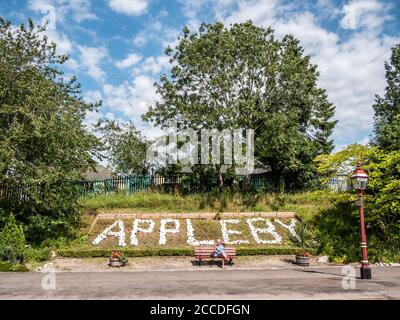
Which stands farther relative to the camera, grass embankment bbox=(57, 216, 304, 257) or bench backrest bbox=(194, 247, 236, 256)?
grass embankment bbox=(57, 216, 304, 257)

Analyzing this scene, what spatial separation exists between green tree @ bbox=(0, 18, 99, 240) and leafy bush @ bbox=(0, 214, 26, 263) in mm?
2156

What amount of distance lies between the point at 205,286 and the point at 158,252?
8.60 meters

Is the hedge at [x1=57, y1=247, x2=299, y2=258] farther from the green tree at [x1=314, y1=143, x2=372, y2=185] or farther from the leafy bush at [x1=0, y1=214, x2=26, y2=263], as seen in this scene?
the green tree at [x1=314, y1=143, x2=372, y2=185]

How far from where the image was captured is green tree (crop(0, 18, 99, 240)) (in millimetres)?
21344

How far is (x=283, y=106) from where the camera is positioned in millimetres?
32969

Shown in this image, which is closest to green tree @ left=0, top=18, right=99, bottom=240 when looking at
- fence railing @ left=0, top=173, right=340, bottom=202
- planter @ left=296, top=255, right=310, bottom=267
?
fence railing @ left=0, top=173, right=340, bottom=202

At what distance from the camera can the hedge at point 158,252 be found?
21094 mm

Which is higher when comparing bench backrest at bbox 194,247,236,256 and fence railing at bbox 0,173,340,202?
fence railing at bbox 0,173,340,202

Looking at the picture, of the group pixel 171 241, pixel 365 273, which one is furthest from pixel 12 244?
pixel 365 273

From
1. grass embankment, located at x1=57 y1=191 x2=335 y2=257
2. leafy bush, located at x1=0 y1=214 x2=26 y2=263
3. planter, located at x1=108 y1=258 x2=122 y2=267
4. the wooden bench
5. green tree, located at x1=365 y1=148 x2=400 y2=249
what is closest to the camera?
leafy bush, located at x1=0 y1=214 x2=26 y2=263

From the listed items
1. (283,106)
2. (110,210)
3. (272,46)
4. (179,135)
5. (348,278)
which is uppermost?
(272,46)

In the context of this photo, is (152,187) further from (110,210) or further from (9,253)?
(9,253)
